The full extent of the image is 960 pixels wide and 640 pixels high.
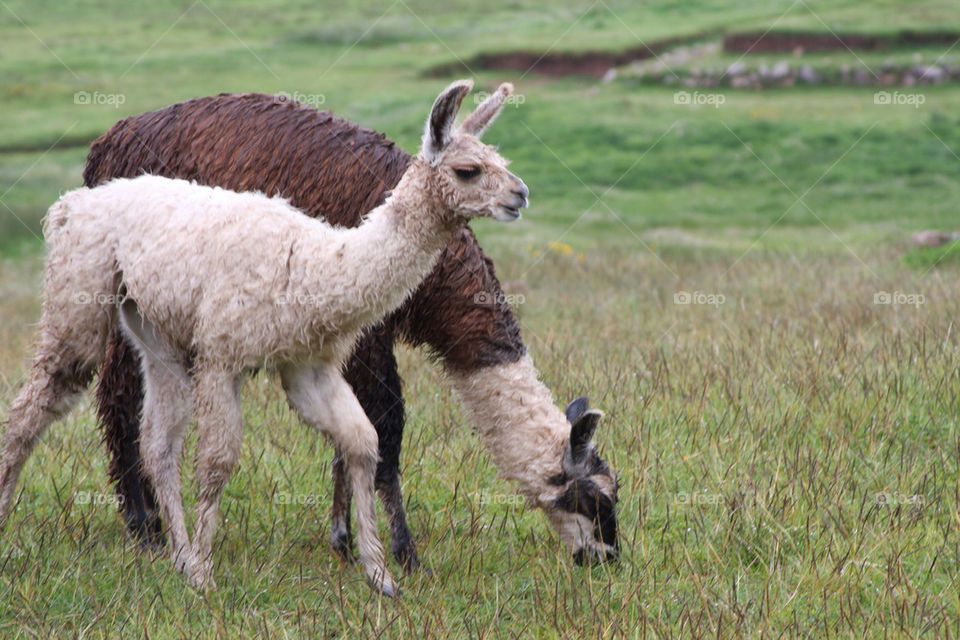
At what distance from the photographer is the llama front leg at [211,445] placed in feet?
14.4

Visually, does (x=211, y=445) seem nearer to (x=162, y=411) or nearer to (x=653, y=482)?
(x=162, y=411)

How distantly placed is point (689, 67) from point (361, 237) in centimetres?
2335

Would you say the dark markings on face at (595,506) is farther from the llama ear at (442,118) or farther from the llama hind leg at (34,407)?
the llama hind leg at (34,407)

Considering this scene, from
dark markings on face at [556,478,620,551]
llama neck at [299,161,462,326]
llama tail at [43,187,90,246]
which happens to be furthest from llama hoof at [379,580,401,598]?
llama tail at [43,187,90,246]

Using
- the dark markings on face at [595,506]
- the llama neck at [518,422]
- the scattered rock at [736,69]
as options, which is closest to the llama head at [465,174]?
the llama neck at [518,422]

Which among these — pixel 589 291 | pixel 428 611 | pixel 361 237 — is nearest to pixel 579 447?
pixel 428 611

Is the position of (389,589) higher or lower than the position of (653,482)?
lower

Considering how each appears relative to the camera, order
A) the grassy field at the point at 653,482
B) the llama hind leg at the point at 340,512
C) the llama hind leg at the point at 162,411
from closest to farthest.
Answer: the grassy field at the point at 653,482 → the llama hind leg at the point at 162,411 → the llama hind leg at the point at 340,512

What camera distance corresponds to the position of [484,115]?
13.9 ft

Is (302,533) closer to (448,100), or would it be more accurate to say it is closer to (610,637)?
(610,637)

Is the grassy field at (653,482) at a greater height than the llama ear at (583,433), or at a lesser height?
lesser

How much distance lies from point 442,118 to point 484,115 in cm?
31

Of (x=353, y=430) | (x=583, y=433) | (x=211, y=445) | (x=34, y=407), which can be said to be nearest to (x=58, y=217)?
(x=34, y=407)

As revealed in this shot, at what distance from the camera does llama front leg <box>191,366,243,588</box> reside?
439 cm
